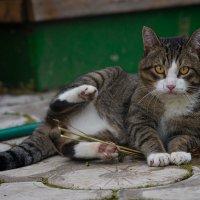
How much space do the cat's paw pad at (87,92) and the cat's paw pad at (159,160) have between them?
725 mm

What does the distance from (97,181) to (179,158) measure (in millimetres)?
573

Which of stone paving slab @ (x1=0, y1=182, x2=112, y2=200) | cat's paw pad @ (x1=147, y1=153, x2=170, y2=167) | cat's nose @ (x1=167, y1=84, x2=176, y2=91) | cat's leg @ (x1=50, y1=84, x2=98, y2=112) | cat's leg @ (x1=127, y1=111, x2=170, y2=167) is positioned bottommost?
stone paving slab @ (x1=0, y1=182, x2=112, y2=200)

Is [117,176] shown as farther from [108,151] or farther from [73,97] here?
[73,97]

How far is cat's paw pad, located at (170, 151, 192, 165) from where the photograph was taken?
3455mm

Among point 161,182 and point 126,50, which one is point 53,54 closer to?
point 126,50

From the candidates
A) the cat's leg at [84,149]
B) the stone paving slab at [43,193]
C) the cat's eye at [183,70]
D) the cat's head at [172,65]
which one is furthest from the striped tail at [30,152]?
the cat's eye at [183,70]

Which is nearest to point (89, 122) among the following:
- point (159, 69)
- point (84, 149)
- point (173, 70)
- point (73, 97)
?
point (73, 97)

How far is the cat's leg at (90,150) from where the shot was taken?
11.9ft

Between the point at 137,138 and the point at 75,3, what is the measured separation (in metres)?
2.87

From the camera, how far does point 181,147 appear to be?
365 centimetres

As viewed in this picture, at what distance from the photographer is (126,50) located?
22.2 feet

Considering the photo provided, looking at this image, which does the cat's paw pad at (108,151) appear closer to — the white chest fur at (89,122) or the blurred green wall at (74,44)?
the white chest fur at (89,122)

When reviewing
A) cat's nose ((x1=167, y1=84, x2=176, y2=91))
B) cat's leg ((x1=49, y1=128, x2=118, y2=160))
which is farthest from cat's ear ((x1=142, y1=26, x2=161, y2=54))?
cat's leg ((x1=49, y1=128, x2=118, y2=160))

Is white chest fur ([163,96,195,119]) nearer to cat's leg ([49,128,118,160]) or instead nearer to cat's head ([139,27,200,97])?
cat's head ([139,27,200,97])
